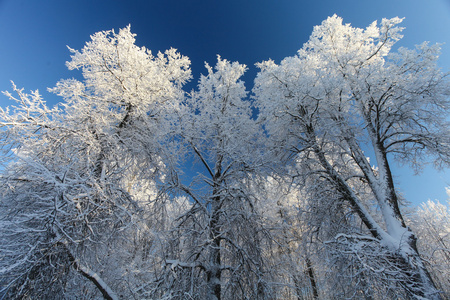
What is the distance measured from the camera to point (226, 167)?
621 cm

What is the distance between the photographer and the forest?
3854mm

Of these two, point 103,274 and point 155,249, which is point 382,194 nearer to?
point 155,249

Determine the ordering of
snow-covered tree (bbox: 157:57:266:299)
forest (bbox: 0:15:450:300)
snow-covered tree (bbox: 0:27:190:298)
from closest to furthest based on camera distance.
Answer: snow-covered tree (bbox: 0:27:190:298), forest (bbox: 0:15:450:300), snow-covered tree (bbox: 157:57:266:299)

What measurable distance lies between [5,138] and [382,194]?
902cm

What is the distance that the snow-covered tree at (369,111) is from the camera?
4.94m

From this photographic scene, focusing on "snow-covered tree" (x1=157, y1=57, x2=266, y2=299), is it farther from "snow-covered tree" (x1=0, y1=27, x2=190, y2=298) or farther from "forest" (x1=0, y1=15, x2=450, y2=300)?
"snow-covered tree" (x1=0, y1=27, x2=190, y2=298)

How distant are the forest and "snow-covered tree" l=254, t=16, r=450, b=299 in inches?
1.7

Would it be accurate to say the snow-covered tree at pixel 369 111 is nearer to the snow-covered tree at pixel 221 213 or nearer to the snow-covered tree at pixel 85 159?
the snow-covered tree at pixel 221 213

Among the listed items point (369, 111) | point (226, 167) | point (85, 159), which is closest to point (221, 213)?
point (226, 167)

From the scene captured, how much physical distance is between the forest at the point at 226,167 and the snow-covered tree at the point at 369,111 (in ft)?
0.14

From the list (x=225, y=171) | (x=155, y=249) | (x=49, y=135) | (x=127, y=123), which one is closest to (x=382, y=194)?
(x=225, y=171)

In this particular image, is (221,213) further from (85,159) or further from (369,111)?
(369,111)

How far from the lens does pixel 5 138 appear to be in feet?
12.6

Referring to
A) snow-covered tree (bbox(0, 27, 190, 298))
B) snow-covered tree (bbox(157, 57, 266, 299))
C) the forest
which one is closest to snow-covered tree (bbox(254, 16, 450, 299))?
the forest
